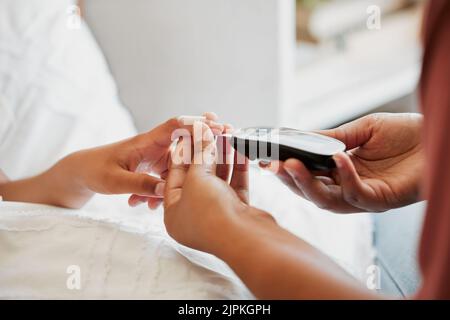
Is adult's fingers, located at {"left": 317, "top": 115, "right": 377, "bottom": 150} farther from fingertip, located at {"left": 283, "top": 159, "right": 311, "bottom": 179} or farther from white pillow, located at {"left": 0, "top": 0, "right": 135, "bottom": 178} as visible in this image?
white pillow, located at {"left": 0, "top": 0, "right": 135, "bottom": 178}

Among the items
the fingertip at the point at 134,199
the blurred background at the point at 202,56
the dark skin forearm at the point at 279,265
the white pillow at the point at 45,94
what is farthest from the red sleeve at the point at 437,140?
the blurred background at the point at 202,56

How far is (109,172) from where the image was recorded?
0.75 metres

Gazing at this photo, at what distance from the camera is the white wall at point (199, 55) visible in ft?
4.44

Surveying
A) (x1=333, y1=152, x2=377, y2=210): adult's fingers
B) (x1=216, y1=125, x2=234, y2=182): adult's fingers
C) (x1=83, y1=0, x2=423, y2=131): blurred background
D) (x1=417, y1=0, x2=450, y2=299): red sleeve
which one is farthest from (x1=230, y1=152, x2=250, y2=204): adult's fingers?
(x1=83, y1=0, x2=423, y2=131): blurred background

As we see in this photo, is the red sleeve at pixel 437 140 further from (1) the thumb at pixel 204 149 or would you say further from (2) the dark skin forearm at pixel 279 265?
(1) the thumb at pixel 204 149

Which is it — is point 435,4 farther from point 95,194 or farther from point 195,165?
point 95,194

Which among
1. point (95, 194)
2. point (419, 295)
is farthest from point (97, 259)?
point (419, 295)

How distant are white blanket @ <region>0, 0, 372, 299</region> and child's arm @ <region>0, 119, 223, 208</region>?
4 cm

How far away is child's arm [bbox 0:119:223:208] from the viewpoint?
73 cm

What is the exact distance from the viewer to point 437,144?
377 millimetres

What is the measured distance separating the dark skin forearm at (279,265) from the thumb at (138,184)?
0.64 feet

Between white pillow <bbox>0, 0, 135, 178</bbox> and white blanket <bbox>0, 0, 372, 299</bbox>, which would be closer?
white blanket <bbox>0, 0, 372, 299</bbox>
